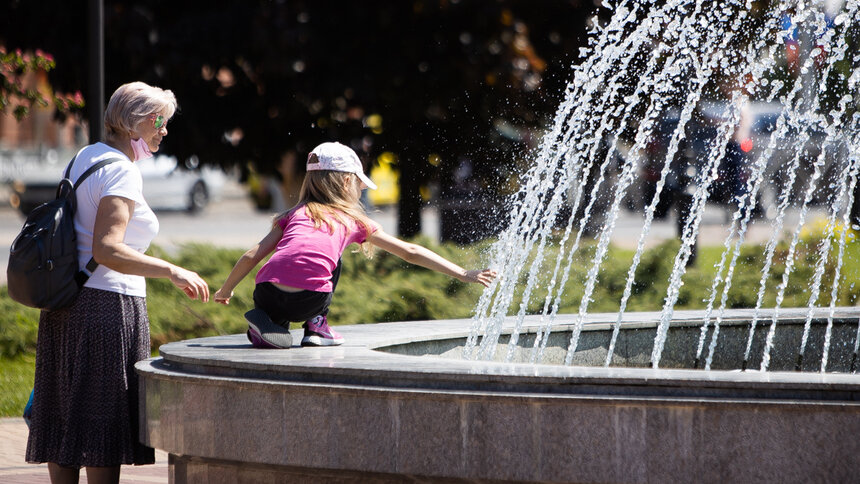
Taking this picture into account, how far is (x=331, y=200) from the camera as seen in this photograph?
15.0 feet

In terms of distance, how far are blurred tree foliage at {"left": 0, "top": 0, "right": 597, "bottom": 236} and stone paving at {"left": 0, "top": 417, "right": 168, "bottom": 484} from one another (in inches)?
227

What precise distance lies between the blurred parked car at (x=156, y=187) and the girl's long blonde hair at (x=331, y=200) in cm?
2296

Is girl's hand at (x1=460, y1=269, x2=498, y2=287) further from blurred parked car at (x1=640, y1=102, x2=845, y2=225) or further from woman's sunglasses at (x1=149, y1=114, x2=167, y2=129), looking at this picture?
blurred parked car at (x1=640, y1=102, x2=845, y2=225)

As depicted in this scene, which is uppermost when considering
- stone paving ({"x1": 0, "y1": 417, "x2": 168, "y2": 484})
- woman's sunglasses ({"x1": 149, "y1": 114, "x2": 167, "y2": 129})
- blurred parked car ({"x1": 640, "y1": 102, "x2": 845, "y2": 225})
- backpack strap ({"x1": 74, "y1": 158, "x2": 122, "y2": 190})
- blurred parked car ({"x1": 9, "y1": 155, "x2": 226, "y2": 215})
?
blurred parked car ({"x1": 640, "y1": 102, "x2": 845, "y2": 225})

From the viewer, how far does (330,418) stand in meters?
3.69

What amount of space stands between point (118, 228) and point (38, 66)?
6597 mm

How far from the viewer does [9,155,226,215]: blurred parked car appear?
28.4 metres

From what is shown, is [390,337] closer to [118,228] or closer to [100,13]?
[118,228]

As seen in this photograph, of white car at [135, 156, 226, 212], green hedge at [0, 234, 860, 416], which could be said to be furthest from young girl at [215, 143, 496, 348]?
white car at [135, 156, 226, 212]

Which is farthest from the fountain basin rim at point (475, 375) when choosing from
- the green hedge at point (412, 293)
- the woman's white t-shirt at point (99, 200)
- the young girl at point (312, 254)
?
the green hedge at point (412, 293)

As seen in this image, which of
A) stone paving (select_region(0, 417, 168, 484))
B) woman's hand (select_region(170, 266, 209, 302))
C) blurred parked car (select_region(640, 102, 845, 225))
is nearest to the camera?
woman's hand (select_region(170, 266, 209, 302))

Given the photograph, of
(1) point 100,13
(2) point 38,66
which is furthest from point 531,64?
(1) point 100,13

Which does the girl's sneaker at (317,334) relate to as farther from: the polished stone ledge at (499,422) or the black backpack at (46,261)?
the black backpack at (46,261)

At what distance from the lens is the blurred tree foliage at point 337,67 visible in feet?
38.6
